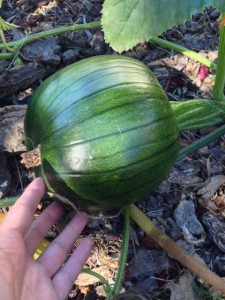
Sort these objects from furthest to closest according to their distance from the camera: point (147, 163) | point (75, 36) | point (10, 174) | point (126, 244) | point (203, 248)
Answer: point (75, 36)
point (10, 174)
point (203, 248)
point (126, 244)
point (147, 163)

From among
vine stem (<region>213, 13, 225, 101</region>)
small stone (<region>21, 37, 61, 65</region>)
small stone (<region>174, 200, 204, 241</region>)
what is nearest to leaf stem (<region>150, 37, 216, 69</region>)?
vine stem (<region>213, 13, 225, 101</region>)

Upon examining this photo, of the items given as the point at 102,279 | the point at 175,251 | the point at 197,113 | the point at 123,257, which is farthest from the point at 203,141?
the point at 102,279

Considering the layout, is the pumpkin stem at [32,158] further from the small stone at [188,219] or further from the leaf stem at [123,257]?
the small stone at [188,219]

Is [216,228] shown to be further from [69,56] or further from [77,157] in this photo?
[69,56]

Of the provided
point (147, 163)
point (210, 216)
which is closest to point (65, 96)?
point (147, 163)

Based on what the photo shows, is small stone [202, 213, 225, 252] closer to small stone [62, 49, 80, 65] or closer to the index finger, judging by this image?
the index finger

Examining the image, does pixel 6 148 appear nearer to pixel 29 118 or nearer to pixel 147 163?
pixel 29 118
